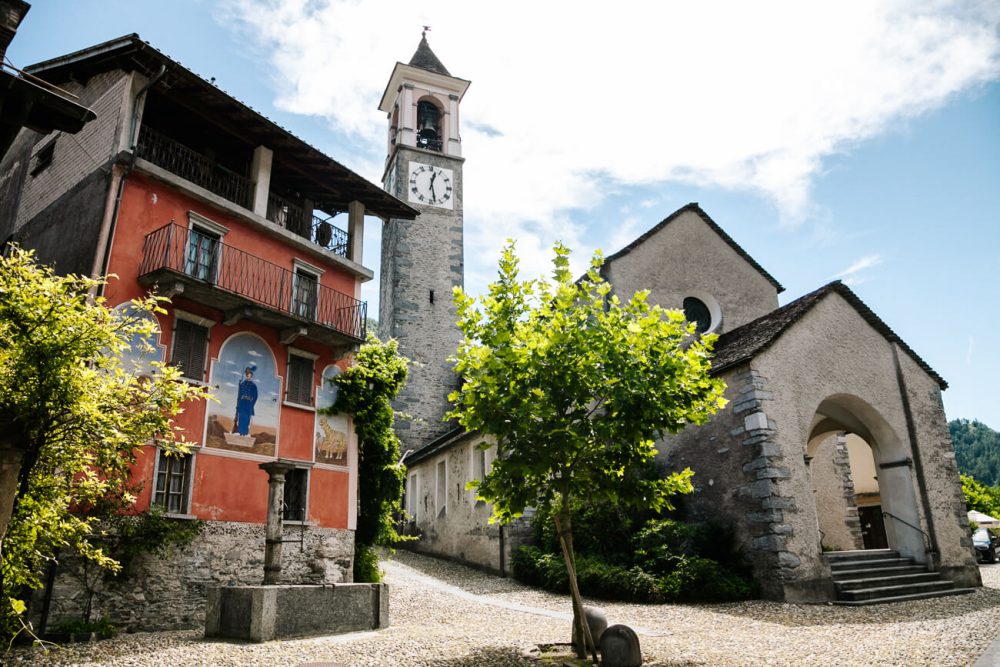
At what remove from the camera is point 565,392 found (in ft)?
25.9

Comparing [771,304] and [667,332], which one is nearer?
[667,332]

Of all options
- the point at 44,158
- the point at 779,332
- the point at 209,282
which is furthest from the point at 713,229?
the point at 44,158

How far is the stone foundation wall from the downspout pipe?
14.7 feet

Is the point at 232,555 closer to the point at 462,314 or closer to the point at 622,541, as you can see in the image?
the point at 462,314

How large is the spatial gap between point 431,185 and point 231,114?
16.6 meters

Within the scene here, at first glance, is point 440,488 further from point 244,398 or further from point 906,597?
point 906,597

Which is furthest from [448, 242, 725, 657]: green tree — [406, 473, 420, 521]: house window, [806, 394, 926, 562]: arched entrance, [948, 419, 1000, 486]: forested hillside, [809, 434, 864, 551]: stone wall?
[948, 419, 1000, 486]: forested hillside

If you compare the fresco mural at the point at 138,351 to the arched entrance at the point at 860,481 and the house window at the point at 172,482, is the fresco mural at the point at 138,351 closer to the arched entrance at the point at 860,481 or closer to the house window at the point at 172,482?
the house window at the point at 172,482

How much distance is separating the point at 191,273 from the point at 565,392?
7932 millimetres

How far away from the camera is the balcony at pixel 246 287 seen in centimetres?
1140

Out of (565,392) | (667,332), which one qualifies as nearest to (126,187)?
(565,392)

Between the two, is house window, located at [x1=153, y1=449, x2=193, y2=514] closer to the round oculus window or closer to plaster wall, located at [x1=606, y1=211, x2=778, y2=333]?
plaster wall, located at [x1=606, y1=211, x2=778, y2=333]

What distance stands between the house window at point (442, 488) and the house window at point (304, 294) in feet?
31.2

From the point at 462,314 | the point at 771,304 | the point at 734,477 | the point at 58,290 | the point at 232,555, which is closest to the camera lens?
the point at 58,290
